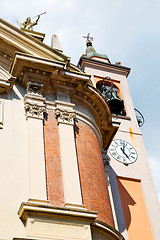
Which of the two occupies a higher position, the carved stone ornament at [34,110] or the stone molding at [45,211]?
the carved stone ornament at [34,110]

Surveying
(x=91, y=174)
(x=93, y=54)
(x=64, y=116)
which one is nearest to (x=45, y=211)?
(x=91, y=174)

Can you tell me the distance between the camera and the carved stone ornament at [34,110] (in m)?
14.3

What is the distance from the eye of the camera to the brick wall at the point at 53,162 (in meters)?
12.5

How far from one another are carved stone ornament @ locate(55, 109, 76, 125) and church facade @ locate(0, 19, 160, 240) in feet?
0.12

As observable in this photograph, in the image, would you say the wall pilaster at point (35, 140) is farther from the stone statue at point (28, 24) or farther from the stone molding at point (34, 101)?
the stone statue at point (28, 24)

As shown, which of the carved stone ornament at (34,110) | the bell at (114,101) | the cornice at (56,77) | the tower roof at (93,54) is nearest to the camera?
the carved stone ornament at (34,110)

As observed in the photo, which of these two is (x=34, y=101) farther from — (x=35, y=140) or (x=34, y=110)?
(x=35, y=140)

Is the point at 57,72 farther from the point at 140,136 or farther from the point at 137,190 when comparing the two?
the point at 140,136

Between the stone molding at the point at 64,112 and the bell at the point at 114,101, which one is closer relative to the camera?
A: the stone molding at the point at 64,112

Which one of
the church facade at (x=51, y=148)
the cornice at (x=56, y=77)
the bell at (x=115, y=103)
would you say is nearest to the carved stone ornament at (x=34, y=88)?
the church facade at (x=51, y=148)

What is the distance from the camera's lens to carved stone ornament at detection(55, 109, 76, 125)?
14.7 m

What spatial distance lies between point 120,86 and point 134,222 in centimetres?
1050

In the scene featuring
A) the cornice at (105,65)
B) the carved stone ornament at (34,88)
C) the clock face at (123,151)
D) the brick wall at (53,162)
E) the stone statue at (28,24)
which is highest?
the cornice at (105,65)

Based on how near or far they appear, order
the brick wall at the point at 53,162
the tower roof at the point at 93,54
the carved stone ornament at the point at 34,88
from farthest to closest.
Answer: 1. the tower roof at the point at 93,54
2. the carved stone ornament at the point at 34,88
3. the brick wall at the point at 53,162
